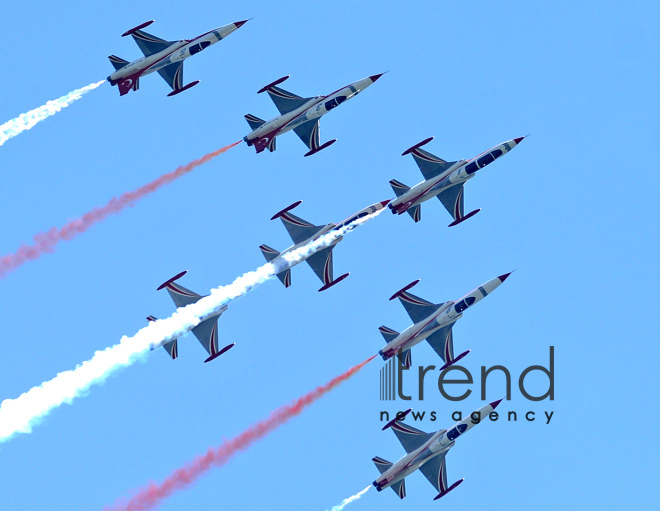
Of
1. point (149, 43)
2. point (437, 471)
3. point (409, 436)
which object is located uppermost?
point (149, 43)

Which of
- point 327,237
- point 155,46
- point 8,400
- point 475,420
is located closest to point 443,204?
point 327,237

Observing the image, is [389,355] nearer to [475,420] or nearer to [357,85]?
[475,420]

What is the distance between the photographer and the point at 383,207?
9138 centimetres

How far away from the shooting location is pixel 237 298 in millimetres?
88125

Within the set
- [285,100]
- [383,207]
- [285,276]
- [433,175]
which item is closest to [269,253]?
[285,276]

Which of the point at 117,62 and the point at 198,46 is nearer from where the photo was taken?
the point at 117,62

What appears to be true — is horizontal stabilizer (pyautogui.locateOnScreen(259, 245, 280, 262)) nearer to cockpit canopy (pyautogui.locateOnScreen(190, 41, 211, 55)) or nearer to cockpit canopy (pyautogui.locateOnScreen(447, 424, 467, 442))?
cockpit canopy (pyautogui.locateOnScreen(190, 41, 211, 55))

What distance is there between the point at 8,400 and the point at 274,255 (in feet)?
66.7

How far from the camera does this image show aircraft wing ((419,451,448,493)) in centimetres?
9169

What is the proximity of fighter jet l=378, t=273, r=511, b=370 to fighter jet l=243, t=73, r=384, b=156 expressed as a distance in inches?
456

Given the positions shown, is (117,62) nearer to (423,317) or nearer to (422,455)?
(423,317)

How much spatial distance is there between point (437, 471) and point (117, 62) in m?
32.7

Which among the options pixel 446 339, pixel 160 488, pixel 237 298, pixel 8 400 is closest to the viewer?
pixel 8 400

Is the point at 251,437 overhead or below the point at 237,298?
below
